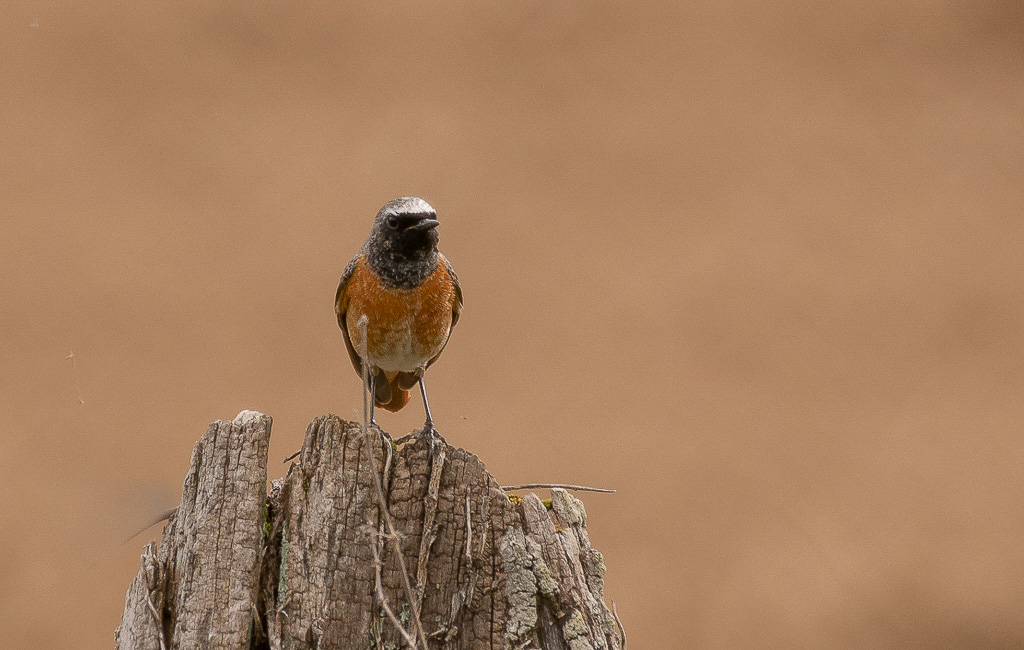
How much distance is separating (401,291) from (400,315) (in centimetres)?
11

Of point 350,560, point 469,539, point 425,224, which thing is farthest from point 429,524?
point 425,224

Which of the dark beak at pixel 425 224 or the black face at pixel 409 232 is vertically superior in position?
the black face at pixel 409 232

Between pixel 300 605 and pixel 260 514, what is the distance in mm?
270

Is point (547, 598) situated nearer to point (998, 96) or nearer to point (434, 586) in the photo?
point (434, 586)

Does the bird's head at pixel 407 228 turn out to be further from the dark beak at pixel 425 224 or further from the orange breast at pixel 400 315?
the orange breast at pixel 400 315

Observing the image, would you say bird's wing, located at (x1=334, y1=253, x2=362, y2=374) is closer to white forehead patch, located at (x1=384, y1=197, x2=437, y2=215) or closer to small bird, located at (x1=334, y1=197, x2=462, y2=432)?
small bird, located at (x1=334, y1=197, x2=462, y2=432)

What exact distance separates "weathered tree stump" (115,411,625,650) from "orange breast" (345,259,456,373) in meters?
1.50

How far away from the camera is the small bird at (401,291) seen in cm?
387

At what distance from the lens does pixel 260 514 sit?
2.49 m

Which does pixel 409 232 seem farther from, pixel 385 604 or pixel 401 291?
pixel 385 604

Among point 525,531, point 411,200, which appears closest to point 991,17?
point 411,200

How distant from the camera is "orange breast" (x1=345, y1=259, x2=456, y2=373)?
4043 millimetres

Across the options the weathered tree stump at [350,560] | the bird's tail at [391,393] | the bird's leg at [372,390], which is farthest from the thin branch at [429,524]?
the bird's tail at [391,393]

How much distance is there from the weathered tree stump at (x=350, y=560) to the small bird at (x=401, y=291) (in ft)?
4.69
